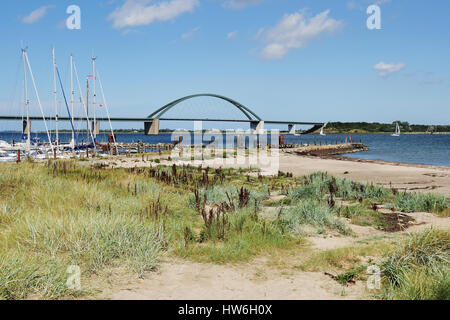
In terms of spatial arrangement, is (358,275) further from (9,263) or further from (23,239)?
(23,239)

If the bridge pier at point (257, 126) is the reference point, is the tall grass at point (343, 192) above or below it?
below

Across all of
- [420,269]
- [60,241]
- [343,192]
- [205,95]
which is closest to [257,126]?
[205,95]

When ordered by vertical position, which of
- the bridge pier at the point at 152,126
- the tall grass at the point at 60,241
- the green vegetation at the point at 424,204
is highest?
the bridge pier at the point at 152,126

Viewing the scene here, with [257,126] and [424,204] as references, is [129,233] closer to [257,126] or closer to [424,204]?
[424,204]

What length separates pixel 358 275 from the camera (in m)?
4.83

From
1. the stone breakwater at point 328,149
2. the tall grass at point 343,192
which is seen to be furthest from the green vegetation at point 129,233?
the stone breakwater at point 328,149

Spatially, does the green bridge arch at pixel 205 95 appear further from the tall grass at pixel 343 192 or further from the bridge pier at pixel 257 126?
the tall grass at pixel 343 192

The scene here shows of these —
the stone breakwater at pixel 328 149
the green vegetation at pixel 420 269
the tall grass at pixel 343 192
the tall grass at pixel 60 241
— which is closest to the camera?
the green vegetation at pixel 420 269

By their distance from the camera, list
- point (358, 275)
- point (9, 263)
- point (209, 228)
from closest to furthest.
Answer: point (9, 263) → point (358, 275) → point (209, 228)

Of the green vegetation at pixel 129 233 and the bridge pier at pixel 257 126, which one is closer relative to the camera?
the green vegetation at pixel 129 233

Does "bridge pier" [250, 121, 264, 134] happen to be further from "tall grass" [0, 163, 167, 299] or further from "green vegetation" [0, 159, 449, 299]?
"tall grass" [0, 163, 167, 299]
